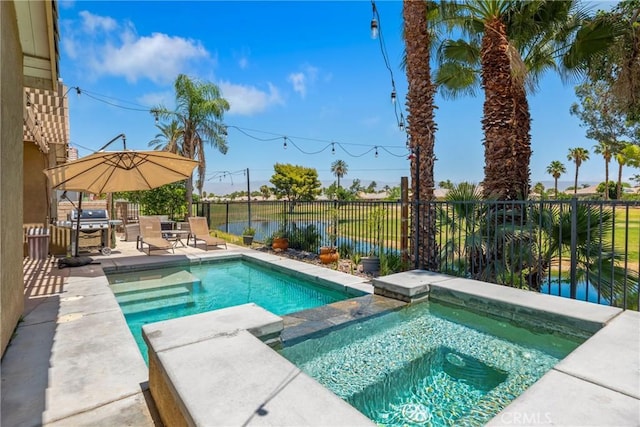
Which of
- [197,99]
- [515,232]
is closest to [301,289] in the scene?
[515,232]

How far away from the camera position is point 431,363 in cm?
323

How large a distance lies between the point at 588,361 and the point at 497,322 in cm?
159

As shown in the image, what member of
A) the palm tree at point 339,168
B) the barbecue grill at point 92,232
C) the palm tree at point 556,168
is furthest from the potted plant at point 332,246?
the palm tree at point 339,168

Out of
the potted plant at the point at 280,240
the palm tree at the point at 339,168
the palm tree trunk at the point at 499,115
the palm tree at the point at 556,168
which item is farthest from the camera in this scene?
the palm tree at the point at 339,168

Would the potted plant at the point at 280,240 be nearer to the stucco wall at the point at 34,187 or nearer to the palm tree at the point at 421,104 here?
the palm tree at the point at 421,104

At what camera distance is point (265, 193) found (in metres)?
63.4

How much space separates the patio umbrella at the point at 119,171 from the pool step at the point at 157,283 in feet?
6.05

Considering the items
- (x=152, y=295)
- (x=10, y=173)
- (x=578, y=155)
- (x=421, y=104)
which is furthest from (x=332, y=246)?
(x=578, y=155)

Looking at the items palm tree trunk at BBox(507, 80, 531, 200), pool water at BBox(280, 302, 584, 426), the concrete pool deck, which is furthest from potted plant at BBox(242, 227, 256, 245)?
palm tree trunk at BBox(507, 80, 531, 200)

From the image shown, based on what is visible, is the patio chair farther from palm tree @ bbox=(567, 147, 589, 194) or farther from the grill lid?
palm tree @ bbox=(567, 147, 589, 194)

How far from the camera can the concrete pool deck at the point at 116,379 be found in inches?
74.7

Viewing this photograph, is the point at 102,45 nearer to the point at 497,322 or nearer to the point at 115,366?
the point at 115,366

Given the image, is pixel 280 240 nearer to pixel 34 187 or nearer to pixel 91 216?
pixel 91 216

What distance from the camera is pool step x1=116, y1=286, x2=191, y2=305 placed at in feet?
18.8
